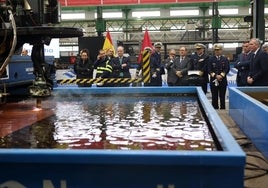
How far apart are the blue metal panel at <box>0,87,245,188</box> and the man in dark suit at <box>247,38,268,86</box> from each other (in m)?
4.65

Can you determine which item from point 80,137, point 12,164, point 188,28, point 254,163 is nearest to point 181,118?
point 80,137

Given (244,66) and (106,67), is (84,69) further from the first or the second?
(244,66)

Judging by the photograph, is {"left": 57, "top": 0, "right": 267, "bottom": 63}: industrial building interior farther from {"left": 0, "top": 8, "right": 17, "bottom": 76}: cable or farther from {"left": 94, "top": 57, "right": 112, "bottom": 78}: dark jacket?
{"left": 0, "top": 8, "right": 17, "bottom": 76}: cable

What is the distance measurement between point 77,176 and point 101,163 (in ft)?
0.43

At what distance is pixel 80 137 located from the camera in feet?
7.32

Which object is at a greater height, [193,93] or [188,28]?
[188,28]

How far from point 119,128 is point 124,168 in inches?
40.3

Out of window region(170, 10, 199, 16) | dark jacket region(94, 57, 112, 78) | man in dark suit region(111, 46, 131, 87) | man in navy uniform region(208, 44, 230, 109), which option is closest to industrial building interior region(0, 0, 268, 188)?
window region(170, 10, 199, 16)

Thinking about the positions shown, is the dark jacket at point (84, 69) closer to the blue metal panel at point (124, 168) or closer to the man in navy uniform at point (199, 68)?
the man in navy uniform at point (199, 68)

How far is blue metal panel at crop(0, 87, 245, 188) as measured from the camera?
56.2 inches

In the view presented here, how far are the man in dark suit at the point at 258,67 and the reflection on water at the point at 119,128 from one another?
103 inches

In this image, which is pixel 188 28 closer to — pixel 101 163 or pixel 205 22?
pixel 205 22

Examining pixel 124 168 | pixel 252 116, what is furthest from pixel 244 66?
pixel 124 168

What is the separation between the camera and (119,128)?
98.3 inches
